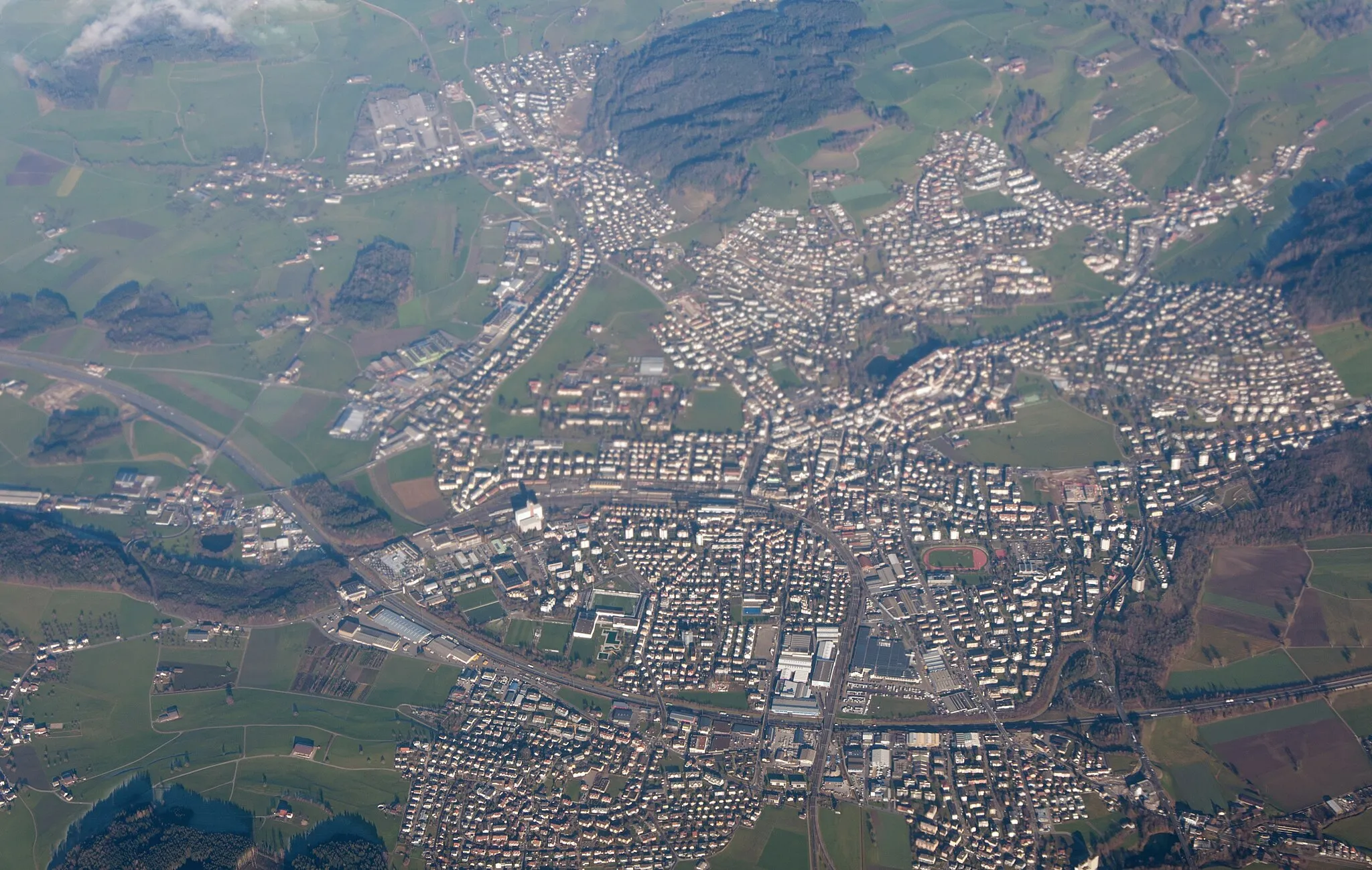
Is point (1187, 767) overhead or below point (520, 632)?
overhead

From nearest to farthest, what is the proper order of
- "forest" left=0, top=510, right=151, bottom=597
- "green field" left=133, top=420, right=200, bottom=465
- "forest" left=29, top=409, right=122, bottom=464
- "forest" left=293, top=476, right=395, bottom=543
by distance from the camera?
1. "forest" left=0, top=510, right=151, bottom=597
2. "forest" left=293, top=476, right=395, bottom=543
3. "forest" left=29, top=409, right=122, bottom=464
4. "green field" left=133, top=420, right=200, bottom=465

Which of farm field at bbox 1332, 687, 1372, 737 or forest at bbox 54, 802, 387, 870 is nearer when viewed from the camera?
forest at bbox 54, 802, 387, 870

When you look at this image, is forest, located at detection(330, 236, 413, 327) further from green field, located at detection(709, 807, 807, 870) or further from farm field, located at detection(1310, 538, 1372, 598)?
farm field, located at detection(1310, 538, 1372, 598)

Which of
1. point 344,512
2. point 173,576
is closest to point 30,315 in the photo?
point 173,576

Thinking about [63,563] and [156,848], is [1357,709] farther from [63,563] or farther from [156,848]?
[63,563]

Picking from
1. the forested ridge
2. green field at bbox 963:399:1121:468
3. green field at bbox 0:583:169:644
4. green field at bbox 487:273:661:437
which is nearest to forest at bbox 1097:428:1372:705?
green field at bbox 963:399:1121:468
